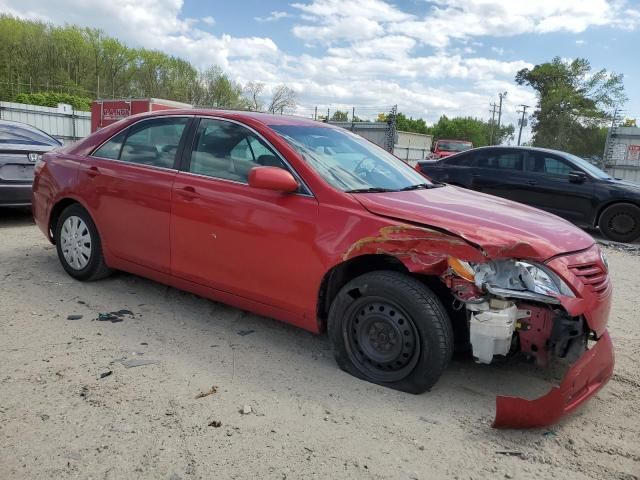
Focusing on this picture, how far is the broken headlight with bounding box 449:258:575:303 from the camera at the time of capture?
9.24ft

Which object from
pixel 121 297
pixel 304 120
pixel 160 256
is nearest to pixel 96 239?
→ pixel 121 297

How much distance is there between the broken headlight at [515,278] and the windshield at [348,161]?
3.10 ft

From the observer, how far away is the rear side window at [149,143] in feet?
13.7

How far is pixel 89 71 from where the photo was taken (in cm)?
5128

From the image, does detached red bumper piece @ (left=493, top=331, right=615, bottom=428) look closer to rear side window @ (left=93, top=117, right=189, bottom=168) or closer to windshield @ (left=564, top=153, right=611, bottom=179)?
rear side window @ (left=93, top=117, right=189, bottom=168)

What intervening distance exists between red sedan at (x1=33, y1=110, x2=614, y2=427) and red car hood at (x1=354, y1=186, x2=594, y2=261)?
0.4 inches

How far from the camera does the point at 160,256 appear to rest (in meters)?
4.11

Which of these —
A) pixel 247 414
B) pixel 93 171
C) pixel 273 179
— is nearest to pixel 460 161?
pixel 93 171

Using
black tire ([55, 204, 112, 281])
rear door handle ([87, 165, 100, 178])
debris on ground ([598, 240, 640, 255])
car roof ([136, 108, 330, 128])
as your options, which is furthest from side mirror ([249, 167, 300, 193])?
debris on ground ([598, 240, 640, 255])

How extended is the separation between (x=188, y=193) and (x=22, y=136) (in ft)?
16.7

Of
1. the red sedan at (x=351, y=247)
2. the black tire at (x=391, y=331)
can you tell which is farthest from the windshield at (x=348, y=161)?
the black tire at (x=391, y=331)

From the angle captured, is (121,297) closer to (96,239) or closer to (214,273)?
(96,239)

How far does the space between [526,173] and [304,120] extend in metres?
6.44

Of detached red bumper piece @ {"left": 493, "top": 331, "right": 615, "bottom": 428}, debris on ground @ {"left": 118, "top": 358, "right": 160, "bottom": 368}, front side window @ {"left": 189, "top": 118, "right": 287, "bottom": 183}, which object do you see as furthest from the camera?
front side window @ {"left": 189, "top": 118, "right": 287, "bottom": 183}
